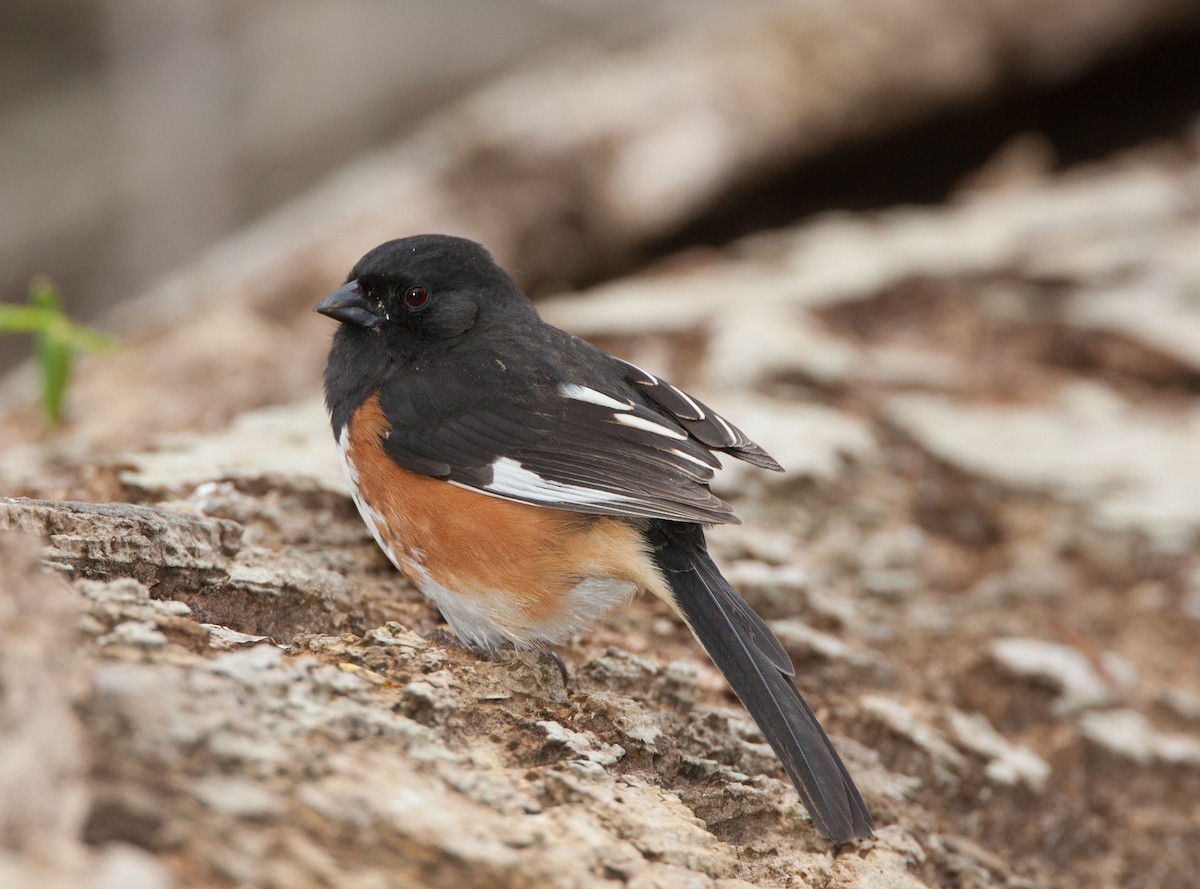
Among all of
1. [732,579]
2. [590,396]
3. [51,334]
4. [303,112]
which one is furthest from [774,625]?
[303,112]

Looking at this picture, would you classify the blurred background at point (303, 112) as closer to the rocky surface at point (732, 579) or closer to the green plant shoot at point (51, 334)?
the rocky surface at point (732, 579)

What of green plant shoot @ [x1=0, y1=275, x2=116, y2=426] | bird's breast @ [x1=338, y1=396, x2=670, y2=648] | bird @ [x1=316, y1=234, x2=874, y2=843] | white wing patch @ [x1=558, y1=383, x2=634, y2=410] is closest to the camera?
bird @ [x1=316, y1=234, x2=874, y2=843]

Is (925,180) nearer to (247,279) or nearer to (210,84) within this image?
(247,279)

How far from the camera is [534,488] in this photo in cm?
272

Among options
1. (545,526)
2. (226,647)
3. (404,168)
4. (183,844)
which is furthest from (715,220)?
(183,844)

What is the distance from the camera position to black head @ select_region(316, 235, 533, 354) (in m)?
3.17

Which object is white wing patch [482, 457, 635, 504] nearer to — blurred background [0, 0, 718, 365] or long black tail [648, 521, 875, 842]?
long black tail [648, 521, 875, 842]

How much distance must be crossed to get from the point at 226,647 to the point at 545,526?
85cm

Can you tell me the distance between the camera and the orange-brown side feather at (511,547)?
271 cm

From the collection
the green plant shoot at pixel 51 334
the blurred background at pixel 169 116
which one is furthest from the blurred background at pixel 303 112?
the green plant shoot at pixel 51 334

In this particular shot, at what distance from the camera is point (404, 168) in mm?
5762

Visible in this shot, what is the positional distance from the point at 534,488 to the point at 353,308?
84 centimetres

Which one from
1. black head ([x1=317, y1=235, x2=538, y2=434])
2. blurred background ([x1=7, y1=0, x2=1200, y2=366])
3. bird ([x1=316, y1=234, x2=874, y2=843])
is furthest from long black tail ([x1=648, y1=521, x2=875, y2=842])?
blurred background ([x1=7, y1=0, x2=1200, y2=366])

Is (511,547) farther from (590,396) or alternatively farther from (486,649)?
(590,396)
